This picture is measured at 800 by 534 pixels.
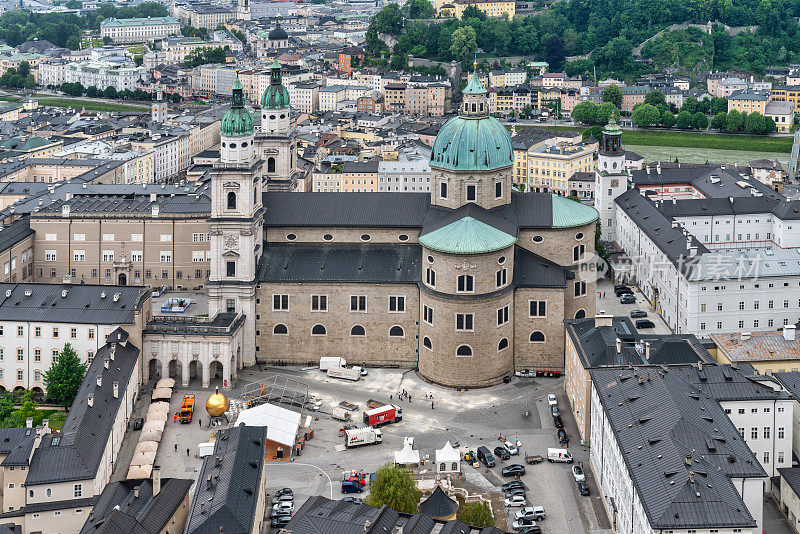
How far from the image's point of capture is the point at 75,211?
99.2m

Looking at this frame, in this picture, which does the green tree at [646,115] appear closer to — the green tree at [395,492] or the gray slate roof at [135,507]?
the green tree at [395,492]

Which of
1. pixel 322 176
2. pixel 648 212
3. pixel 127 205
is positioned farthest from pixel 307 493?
pixel 322 176

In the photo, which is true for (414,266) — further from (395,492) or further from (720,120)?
(720,120)

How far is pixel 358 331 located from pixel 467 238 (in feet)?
37.3

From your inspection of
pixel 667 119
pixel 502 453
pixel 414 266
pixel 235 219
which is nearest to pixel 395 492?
pixel 502 453

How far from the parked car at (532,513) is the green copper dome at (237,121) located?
1417 inches

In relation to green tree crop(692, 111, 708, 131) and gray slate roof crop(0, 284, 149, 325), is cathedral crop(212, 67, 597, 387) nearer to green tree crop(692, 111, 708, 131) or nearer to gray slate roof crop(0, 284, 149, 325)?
gray slate roof crop(0, 284, 149, 325)

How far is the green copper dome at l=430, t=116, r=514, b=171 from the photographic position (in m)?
83.6

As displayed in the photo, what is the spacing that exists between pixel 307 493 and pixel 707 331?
37.6 m

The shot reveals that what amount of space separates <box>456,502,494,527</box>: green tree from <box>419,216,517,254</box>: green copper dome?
2442cm

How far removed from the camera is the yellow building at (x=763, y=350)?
7300cm

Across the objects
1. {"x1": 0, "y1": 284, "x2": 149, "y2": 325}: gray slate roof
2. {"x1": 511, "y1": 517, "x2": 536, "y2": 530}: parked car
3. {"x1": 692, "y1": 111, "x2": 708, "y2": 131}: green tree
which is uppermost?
{"x1": 692, "y1": 111, "x2": 708, "y2": 131}: green tree


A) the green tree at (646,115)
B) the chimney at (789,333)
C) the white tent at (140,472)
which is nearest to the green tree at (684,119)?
the green tree at (646,115)

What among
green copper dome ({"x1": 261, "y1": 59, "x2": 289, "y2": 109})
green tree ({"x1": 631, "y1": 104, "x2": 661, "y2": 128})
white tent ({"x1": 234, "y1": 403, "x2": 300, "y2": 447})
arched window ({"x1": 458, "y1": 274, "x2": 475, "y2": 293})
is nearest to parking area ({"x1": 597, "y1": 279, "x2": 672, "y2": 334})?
arched window ({"x1": 458, "y1": 274, "x2": 475, "y2": 293})
